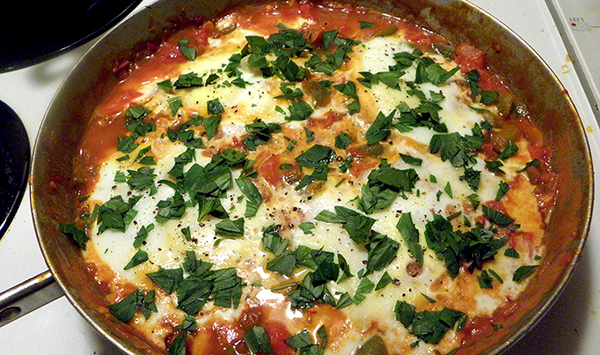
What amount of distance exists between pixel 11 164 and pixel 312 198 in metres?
2.00

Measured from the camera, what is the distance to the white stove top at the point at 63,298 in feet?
7.95

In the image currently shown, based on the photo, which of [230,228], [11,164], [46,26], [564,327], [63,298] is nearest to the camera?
[230,228]

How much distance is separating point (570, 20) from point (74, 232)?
12.6 ft

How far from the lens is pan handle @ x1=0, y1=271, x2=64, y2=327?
196 centimetres

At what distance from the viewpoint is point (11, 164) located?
9.58 ft

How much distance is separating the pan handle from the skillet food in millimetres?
288

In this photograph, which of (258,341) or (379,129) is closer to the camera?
(258,341)

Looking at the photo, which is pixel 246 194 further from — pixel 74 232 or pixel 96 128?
pixel 96 128

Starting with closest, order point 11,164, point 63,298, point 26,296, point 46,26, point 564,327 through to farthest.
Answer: point 26,296
point 564,327
point 63,298
point 11,164
point 46,26

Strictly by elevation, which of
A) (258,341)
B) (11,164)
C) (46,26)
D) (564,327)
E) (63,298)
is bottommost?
(564,327)

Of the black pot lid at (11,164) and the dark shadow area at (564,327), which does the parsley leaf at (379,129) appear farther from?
the black pot lid at (11,164)

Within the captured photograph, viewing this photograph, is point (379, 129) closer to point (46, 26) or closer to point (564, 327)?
point (564, 327)

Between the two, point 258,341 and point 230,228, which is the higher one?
point 230,228

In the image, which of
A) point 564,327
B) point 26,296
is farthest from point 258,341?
point 564,327
